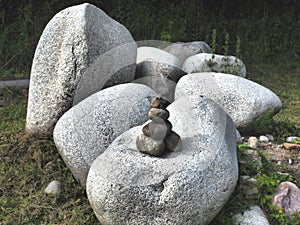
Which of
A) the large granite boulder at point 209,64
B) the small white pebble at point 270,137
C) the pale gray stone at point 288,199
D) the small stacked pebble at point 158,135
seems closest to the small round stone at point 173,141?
the small stacked pebble at point 158,135

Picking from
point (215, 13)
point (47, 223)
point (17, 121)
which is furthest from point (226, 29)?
point (47, 223)

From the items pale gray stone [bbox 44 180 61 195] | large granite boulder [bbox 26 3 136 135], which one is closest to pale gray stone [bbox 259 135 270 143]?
large granite boulder [bbox 26 3 136 135]

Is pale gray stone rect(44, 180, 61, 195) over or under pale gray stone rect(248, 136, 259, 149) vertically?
under

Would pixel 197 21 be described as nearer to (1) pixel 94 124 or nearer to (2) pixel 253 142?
(2) pixel 253 142

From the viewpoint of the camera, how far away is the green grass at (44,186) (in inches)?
133

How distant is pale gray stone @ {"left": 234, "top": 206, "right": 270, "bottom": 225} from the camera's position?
10.5 ft

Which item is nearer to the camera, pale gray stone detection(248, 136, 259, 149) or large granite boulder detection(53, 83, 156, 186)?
large granite boulder detection(53, 83, 156, 186)

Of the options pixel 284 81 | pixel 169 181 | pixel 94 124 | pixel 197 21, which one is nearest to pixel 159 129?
pixel 169 181

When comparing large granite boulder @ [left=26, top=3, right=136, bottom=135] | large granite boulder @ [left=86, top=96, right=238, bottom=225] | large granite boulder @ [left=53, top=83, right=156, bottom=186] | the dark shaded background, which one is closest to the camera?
large granite boulder @ [left=86, top=96, right=238, bottom=225]

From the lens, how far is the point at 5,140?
424 centimetres

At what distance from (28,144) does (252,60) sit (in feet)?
15.0

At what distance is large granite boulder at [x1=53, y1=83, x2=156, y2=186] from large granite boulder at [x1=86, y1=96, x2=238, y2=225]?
1.15 ft

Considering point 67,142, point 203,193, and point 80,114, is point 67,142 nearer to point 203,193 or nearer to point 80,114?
point 80,114

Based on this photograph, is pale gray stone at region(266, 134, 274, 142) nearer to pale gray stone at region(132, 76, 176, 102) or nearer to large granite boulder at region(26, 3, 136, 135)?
pale gray stone at region(132, 76, 176, 102)
